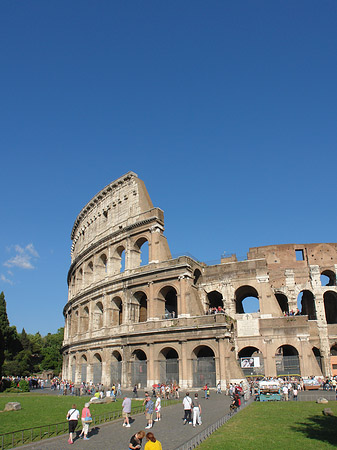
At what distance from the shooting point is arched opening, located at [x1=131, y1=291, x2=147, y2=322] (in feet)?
106

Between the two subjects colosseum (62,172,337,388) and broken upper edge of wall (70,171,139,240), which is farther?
broken upper edge of wall (70,171,139,240)

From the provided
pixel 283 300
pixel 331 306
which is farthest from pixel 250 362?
pixel 331 306

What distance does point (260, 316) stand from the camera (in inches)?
1197

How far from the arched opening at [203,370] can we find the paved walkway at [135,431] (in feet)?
28.8

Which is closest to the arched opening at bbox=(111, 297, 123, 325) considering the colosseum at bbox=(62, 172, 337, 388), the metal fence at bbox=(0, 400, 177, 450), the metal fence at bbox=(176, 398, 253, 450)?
the colosseum at bbox=(62, 172, 337, 388)

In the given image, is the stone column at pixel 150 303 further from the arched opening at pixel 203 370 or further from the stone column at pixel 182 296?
the arched opening at pixel 203 370

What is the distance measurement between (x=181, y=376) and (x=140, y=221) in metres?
13.4

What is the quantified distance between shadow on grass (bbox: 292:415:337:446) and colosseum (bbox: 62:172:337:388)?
1240 centimetres

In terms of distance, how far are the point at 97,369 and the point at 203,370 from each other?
11312mm

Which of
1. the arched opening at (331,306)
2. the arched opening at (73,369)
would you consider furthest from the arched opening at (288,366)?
the arched opening at (73,369)

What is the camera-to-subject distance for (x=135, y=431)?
13164 millimetres

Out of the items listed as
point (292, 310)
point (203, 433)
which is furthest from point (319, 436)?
point (292, 310)

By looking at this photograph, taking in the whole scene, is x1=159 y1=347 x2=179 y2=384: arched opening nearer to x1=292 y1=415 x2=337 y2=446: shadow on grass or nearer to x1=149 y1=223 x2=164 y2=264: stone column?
x1=149 y1=223 x2=164 y2=264: stone column

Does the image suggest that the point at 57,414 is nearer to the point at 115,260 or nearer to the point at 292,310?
the point at 115,260
